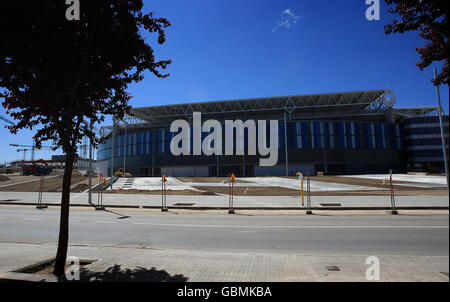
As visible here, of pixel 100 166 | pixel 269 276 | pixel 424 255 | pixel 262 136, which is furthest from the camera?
pixel 100 166

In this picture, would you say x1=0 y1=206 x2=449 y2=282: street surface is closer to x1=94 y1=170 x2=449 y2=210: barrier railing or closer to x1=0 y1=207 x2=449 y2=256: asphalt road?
x1=0 y1=207 x2=449 y2=256: asphalt road

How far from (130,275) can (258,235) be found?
16.4 ft

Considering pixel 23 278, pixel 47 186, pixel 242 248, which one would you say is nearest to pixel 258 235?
pixel 242 248

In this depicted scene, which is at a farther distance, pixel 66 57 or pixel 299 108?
pixel 299 108

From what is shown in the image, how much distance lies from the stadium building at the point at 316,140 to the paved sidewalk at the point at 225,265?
58632 millimetres

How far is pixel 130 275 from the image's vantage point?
15.9ft

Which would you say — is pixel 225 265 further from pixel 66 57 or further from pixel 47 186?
pixel 47 186

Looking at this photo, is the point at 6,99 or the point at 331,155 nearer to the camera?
the point at 6,99

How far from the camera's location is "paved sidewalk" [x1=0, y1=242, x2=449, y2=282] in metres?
4.66

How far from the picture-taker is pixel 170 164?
71312 millimetres

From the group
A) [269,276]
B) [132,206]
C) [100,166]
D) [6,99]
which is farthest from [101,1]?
[100,166]

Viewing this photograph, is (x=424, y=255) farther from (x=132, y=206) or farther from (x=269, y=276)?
(x=132, y=206)

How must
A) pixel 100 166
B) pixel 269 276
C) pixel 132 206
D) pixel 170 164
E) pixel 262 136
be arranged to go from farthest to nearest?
pixel 100 166
pixel 170 164
pixel 262 136
pixel 132 206
pixel 269 276
